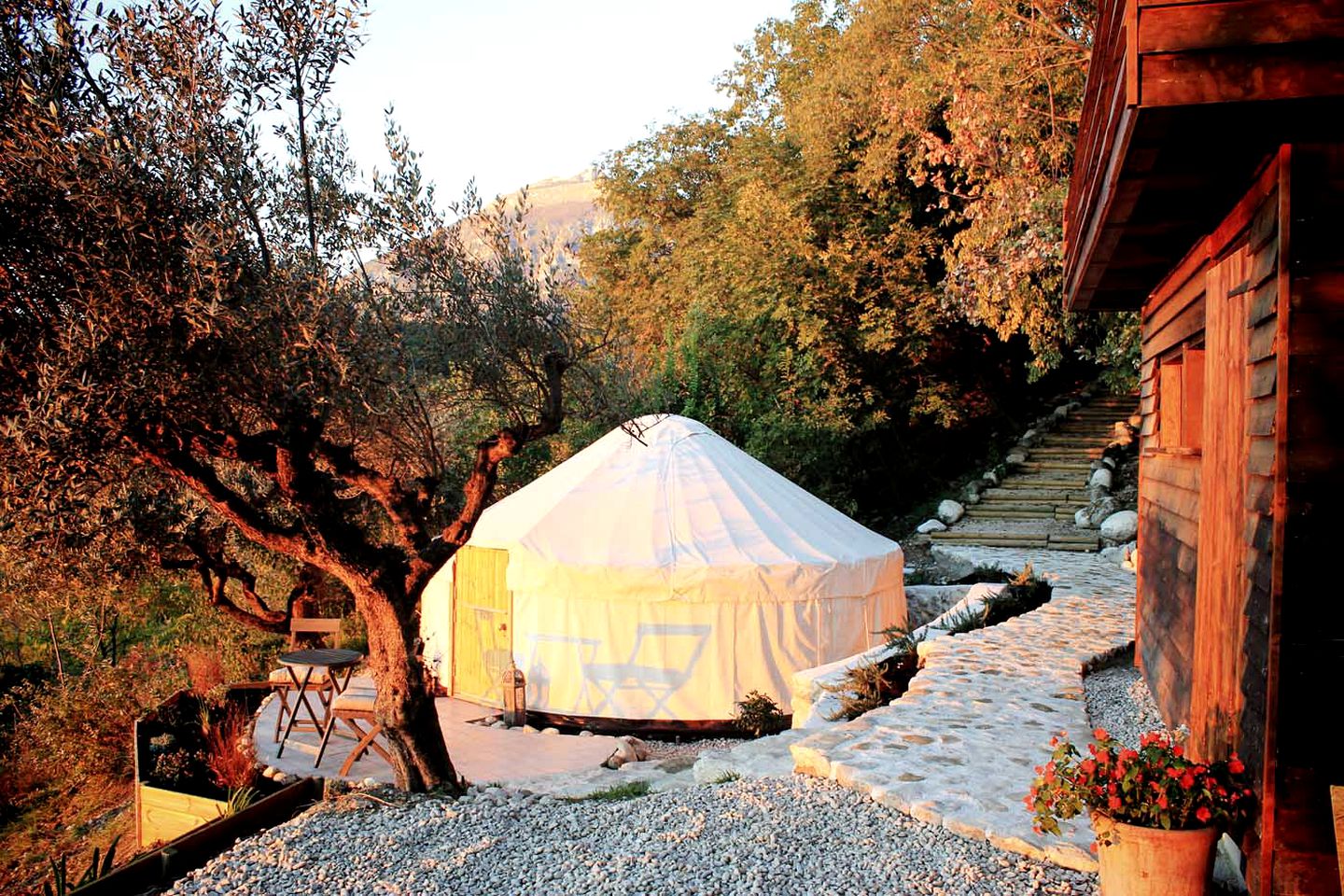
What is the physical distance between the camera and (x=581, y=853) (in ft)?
12.7

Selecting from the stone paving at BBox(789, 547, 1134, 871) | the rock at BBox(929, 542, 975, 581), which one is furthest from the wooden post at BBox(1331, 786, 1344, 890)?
the rock at BBox(929, 542, 975, 581)

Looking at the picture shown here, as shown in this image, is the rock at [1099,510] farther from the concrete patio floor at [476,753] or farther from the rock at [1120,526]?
the concrete patio floor at [476,753]

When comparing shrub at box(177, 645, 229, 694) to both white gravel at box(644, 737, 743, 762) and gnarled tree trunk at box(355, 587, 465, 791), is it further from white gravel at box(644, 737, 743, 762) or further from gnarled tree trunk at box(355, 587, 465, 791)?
gnarled tree trunk at box(355, 587, 465, 791)

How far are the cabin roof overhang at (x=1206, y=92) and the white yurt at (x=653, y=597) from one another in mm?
5905

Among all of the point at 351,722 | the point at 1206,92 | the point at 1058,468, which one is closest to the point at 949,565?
the point at 1058,468

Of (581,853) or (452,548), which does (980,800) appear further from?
(452,548)

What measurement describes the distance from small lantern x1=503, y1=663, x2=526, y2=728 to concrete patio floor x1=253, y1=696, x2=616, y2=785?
19 centimetres

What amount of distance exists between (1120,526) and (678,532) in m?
6.22

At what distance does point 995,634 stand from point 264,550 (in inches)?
312

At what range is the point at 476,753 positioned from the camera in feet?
24.7

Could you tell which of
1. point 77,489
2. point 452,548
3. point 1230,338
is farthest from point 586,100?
point 1230,338

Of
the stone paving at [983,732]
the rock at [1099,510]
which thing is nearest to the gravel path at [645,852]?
the stone paving at [983,732]

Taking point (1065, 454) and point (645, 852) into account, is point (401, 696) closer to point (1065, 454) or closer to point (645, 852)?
point (645, 852)

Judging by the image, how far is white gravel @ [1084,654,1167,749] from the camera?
507 cm
